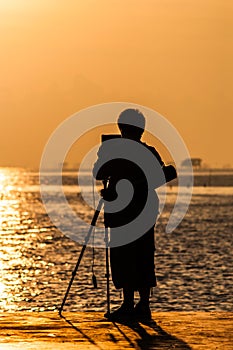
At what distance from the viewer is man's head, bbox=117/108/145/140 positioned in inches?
368

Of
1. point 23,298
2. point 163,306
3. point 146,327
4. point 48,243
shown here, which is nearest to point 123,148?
point 146,327

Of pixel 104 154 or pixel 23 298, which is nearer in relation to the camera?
pixel 104 154

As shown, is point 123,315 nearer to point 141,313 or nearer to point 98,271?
point 141,313

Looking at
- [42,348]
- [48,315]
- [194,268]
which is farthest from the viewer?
[194,268]

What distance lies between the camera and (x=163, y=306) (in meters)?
22.5

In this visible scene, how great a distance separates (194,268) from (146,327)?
80.5ft

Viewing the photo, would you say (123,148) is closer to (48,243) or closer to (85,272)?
(85,272)

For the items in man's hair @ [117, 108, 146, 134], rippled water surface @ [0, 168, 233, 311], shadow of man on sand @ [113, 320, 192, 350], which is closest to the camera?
shadow of man on sand @ [113, 320, 192, 350]

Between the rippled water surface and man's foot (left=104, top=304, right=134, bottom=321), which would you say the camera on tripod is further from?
the rippled water surface

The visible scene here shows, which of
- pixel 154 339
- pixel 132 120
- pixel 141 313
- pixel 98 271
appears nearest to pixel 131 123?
pixel 132 120

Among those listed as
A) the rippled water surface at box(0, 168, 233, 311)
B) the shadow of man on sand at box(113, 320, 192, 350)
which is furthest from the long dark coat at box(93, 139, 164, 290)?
the rippled water surface at box(0, 168, 233, 311)

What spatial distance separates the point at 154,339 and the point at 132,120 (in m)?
2.17

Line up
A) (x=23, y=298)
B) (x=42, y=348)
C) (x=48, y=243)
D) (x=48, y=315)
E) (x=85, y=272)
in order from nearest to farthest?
1. (x=42, y=348)
2. (x=48, y=315)
3. (x=23, y=298)
4. (x=85, y=272)
5. (x=48, y=243)

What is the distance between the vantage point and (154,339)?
830 centimetres
